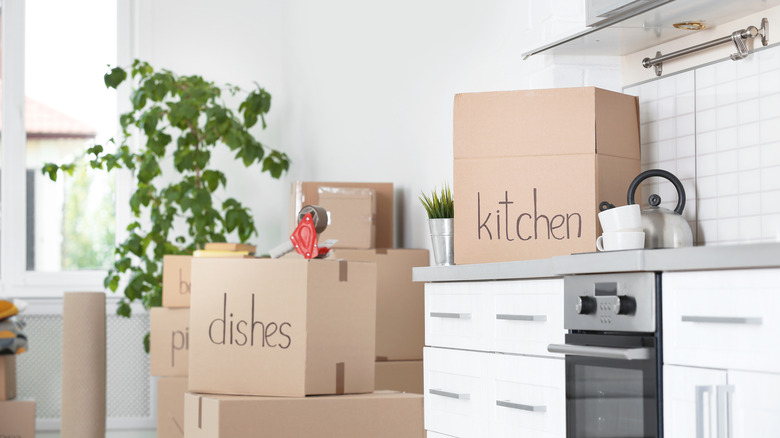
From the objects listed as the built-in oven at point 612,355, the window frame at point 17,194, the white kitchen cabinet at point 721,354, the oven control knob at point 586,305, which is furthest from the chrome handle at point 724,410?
the window frame at point 17,194

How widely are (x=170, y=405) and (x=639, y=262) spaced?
2.58 metres

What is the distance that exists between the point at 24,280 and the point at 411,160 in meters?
2.56

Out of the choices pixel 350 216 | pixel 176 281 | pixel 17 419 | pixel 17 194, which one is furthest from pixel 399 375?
pixel 17 194

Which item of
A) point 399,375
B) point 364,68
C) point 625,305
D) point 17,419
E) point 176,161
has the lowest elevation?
point 17,419

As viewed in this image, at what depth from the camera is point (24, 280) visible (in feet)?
15.4

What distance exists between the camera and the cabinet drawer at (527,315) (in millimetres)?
1639

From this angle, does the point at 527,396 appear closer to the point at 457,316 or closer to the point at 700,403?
the point at 457,316

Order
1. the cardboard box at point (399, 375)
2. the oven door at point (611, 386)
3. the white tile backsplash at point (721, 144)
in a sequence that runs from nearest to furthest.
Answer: the oven door at point (611, 386), the white tile backsplash at point (721, 144), the cardboard box at point (399, 375)

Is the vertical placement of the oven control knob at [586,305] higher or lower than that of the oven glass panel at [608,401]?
higher

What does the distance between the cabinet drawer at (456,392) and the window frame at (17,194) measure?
3130 millimetres

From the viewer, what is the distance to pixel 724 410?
1.25m

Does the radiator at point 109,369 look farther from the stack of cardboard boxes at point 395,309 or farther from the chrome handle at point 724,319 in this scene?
the chrome handle at point 724,319

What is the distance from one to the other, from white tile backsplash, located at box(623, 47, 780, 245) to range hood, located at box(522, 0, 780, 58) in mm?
98

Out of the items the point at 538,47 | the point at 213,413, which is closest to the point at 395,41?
the point at 538,47
